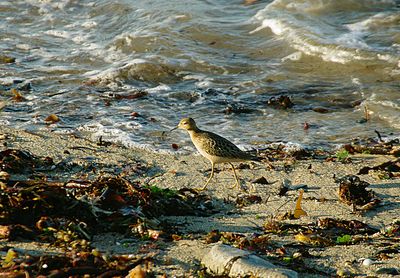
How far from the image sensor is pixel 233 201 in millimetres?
5387

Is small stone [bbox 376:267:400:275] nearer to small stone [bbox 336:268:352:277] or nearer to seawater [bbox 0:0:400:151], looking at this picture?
small stone [bbox 336:268:352:277]

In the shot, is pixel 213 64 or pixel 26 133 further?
pixel 213 64

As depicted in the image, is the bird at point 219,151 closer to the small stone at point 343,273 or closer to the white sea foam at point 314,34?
the small stone at point 343,273

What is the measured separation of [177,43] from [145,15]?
4.76 ft

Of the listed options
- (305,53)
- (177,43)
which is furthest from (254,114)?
(177,43)

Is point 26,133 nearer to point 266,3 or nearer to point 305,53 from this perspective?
point 305,53

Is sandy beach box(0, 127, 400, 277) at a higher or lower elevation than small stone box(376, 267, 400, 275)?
lower

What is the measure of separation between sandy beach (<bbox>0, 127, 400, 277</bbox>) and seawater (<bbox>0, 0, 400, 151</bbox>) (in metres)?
0.68

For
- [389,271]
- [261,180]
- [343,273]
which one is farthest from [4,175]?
[389,271]

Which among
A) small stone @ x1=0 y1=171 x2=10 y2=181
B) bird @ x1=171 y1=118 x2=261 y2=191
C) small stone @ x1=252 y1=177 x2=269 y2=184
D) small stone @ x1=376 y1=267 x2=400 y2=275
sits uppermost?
small stone @ x1=0 y1=171 x2=10 y2=181

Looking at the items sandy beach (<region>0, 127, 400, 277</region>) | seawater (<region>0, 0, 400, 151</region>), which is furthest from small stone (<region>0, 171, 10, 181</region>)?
seawater (<region>0, 0, 400, 151</region>)

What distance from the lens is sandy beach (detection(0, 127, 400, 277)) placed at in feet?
13.0

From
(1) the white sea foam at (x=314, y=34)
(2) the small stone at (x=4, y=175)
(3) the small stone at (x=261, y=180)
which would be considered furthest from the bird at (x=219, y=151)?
(1) the white sea foam at (x=314, y=34)

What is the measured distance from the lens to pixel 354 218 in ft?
16.2
